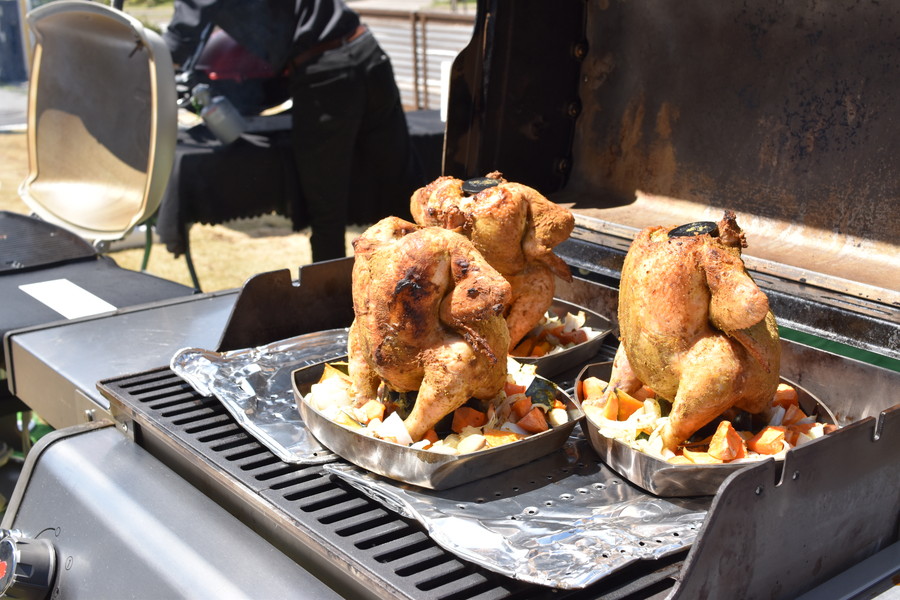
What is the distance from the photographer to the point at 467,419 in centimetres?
167

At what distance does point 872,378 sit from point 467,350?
791 mm

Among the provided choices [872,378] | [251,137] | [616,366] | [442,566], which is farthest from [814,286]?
[251,137]

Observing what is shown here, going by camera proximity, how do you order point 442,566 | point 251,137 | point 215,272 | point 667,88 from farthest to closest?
point 215,272 → point 251,137 → point 667,88 → point 442,566

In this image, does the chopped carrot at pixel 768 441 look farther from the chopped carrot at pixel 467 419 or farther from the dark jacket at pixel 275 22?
the dark jacket at pixel 275 22

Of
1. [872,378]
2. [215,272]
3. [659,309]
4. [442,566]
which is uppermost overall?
[659,309]

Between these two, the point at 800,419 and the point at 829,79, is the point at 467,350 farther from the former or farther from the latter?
the point at 829,79

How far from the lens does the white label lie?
2.50 meters

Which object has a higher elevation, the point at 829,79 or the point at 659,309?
the point at 829,79

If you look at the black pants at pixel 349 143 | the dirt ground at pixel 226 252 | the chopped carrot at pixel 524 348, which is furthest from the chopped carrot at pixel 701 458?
the dirt ground at pixel 226 252

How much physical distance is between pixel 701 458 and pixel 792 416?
257 millimetres

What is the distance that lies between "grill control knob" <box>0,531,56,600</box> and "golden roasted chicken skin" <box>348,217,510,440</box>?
0.70 meters

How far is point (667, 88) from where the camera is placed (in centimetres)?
251

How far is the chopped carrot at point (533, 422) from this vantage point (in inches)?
64.6

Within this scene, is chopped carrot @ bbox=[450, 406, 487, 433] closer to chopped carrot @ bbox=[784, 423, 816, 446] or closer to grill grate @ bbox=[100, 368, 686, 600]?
grill grate @ bbox=[100, 368, 686, 600]
